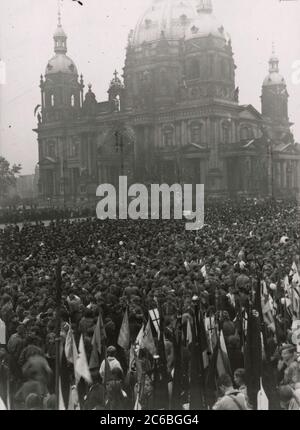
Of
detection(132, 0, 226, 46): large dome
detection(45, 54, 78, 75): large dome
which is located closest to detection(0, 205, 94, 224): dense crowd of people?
detection(132, 0, 226, 46): large dome

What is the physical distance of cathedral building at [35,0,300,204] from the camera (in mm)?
58406

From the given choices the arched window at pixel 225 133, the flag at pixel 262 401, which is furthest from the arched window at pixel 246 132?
the flag at pixel 262 401

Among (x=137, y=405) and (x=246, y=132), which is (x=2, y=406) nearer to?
(x=137, y=405)

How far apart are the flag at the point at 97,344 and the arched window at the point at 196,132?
2023 inches

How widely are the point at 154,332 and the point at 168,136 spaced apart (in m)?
53.9

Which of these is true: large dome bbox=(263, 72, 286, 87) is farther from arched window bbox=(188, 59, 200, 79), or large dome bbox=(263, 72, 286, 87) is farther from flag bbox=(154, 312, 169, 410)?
flag bbox=(154, 312, 169, 410)

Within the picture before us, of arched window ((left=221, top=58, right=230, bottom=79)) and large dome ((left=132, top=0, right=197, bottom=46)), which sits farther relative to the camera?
large dome ((left=132, top=0, right=197, bottom=46))

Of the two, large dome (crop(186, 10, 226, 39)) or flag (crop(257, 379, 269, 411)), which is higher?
large dome (crop(186, 10, 226, 39))

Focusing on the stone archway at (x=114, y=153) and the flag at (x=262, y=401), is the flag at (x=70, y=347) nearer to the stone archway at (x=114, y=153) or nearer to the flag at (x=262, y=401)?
the flag at (x=262, y=401)

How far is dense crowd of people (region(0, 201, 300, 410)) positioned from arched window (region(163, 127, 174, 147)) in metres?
45.2

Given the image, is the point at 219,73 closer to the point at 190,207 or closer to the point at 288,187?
the point at 288,187

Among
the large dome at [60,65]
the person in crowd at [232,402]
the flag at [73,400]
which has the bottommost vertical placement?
the flag at [73,400]

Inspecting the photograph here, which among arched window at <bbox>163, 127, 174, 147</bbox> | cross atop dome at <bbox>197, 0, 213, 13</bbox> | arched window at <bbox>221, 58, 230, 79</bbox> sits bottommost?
arched window at <bbox>163, 127, 174, 147</bbox>

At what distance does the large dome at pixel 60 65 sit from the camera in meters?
74.1
